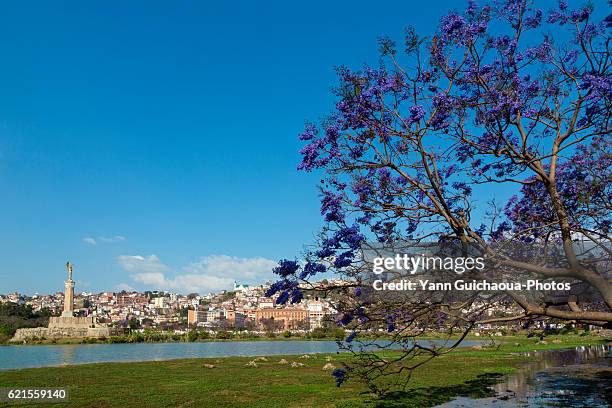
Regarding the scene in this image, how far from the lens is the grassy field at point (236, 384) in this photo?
2300 centimetres

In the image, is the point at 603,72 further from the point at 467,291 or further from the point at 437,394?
the point at 437,394

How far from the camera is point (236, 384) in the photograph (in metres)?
29.8

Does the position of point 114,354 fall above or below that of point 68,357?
below

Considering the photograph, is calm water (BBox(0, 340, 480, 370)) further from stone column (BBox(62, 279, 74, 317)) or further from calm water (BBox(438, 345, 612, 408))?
stone column (BBox(62, 279, 74, 317))

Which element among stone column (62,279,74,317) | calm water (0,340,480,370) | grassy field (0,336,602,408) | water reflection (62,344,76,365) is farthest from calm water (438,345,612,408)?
stone column (62,279,74,317)

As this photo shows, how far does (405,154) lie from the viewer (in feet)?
35.7

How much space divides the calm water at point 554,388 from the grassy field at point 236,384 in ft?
4.61

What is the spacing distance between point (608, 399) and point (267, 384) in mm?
16629

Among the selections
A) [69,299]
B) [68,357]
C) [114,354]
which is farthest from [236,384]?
[69,299]

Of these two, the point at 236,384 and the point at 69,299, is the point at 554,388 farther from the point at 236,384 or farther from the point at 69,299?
the point at 69,299

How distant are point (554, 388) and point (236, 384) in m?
16.3

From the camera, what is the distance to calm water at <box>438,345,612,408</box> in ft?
69.0

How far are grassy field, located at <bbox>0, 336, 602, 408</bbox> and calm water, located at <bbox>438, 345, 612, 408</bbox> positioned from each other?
1.40 m

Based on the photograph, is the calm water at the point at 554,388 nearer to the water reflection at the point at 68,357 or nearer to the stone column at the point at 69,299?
the water reflection at the point at 68,357
